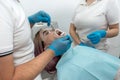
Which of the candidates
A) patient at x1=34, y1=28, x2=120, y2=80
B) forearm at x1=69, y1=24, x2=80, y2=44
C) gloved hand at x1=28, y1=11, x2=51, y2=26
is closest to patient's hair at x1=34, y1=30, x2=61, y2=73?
patient at x1=34, y1=28, x2=120, y2=80

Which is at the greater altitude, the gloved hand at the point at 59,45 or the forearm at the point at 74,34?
the gloved hand at the point at 59,45

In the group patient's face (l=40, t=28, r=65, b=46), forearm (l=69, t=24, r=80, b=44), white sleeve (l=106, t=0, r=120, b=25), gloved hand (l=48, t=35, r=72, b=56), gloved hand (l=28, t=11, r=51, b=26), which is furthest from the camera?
forearm (l=69, t=24, r=80, b=44)

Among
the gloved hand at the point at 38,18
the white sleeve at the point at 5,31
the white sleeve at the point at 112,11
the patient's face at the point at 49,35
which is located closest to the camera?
the white sleeve at the point at 5,31

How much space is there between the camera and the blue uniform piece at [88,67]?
1.07 metres

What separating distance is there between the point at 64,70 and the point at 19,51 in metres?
0.32

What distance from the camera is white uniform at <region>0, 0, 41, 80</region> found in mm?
735

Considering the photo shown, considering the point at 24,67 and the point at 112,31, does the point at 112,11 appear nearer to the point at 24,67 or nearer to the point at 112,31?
the point at 112,31

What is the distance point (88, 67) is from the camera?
1.09 m

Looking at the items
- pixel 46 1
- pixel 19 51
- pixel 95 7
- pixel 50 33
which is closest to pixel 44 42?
pixel 50 33

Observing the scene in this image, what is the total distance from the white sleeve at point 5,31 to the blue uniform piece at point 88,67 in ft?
1.43

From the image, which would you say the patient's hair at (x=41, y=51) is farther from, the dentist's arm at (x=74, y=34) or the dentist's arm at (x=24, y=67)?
the dentist's arm at (x=74, y=34)

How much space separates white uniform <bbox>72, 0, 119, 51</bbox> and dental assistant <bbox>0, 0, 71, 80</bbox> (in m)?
0.84

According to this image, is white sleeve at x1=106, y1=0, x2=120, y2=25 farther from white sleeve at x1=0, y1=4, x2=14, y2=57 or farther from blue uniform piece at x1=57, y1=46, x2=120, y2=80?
white sleeve at x1=0, y1=4, x2=14, y2=57

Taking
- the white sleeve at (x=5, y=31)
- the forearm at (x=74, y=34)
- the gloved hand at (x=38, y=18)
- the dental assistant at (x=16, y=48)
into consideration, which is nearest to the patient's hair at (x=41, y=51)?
the gloved hand at (x=38, y=18)
